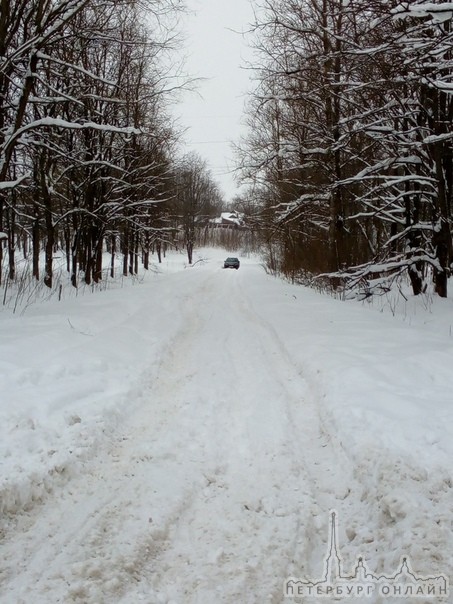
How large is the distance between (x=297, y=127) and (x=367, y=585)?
632 inches

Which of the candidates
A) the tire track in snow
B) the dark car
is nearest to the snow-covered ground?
the tire track in snow

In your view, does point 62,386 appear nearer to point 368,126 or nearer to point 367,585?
point 367,585

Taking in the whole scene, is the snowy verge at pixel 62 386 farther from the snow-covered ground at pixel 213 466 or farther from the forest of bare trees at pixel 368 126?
the forest of bare trees at pixel 368 126

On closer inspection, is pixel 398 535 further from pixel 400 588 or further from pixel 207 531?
pixel 207 531

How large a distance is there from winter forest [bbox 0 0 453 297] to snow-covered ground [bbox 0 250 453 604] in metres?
4.22

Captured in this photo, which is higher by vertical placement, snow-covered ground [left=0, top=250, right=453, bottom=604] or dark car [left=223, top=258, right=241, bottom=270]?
dark car [left=223, top=258, right=241, bottom=270]

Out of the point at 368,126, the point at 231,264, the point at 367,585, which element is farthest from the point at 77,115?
the point at 231,264

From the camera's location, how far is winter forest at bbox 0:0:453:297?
8070 millimetres

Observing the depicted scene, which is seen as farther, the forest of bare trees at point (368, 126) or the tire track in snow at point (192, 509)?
the forest of bare trees at point (368, 126)

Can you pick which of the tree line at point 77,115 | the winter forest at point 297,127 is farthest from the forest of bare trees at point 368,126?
the tree line at point 77,115

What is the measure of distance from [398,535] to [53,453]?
268 centimetres

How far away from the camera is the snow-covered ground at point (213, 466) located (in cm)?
246

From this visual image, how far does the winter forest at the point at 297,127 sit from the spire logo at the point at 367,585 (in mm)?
5186

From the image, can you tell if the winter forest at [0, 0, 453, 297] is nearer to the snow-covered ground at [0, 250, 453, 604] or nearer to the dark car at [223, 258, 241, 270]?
the snow-covered ground at [0, 250, 453, 604]
